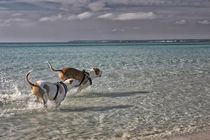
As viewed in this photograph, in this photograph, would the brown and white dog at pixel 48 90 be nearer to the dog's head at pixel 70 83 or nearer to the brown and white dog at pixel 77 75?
the dog's head at pixel 70 83

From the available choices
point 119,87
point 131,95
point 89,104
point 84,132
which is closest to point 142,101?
point 131,95

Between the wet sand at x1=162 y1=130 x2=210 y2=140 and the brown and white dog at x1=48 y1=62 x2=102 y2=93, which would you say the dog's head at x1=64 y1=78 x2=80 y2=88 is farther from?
the wet sand at x1=162 y1=130 x2=210 y2=140

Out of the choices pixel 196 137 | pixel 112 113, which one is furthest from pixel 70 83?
pixel 196 137

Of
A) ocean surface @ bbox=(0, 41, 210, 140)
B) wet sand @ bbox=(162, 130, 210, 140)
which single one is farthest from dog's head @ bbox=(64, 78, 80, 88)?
wet sand @ bbox=(162, 130, 210, 140)

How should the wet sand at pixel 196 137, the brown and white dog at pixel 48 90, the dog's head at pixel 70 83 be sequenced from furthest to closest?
the dog's head at pixel 70 83 < the brown and white dog at pixel 48 90 < the wet sand at pixel 196 137

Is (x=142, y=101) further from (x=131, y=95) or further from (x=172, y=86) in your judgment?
(x=172, y=86)

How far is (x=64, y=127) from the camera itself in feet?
17.8

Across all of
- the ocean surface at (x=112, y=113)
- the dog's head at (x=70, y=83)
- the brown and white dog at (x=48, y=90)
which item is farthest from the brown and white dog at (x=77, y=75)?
the brown and white dog at (x=48, y=90)

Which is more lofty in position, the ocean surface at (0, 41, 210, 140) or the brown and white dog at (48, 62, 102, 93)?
the brown and white dog at (48, 62, 102, 93)

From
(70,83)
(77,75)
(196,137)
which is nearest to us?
(196,137)

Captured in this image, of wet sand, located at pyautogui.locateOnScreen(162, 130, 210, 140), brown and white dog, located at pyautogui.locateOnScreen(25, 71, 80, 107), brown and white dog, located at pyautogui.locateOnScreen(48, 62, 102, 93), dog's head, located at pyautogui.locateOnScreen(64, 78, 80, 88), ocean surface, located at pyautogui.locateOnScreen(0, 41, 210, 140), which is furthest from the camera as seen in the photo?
brown and white dog, located at pyautogui.locateOnScreen(48, 62, 102, 93)

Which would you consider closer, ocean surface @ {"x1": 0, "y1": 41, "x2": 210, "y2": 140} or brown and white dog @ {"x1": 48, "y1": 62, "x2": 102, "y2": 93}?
ocean surface @ {"x1": 0, "y1": 41, "x2": 210, "y2": 140}

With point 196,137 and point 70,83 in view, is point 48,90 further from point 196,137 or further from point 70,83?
point 196,137

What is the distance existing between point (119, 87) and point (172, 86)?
2.13 meters
